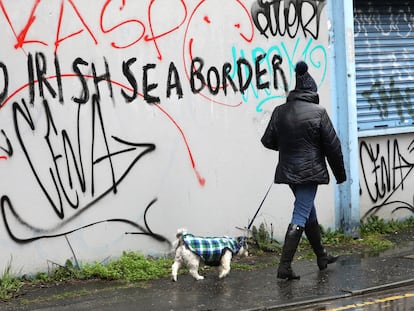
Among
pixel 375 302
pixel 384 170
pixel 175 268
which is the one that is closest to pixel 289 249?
pixel 375 302

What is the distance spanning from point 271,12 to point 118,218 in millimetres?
3130

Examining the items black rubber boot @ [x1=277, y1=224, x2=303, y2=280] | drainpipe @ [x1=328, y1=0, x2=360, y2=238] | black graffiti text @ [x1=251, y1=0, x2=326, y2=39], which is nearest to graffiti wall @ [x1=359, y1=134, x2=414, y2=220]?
drainpipe @ [x1=328, y1=0, x2=360, y2=238]

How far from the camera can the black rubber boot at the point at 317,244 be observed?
7.77 m

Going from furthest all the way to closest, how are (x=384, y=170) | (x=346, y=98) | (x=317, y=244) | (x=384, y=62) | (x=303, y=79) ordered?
(x=384, y=62) < (x=384, y=170) < (x=346, y=98) < (x=317, y=244) < (x=303, y=79)

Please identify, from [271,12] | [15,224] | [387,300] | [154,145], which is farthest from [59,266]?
[271,12]

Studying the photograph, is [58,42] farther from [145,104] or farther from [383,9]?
[383,9]

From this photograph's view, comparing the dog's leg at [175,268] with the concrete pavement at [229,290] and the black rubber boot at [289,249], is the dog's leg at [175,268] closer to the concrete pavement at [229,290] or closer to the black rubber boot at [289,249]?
the concrete pavement at [229,290]

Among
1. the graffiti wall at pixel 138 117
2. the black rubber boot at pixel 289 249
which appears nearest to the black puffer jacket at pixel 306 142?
the black rubber boot at pixel 289 249

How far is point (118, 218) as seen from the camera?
8102 millimetres

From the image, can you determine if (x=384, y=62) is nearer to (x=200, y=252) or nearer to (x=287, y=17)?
(x=287, y=17)

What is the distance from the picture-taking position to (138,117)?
8.20m

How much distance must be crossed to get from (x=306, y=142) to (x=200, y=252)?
1462 millimetres

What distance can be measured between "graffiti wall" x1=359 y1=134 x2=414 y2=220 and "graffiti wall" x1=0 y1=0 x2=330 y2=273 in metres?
1.22

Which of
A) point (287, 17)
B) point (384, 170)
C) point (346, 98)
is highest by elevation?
point (287, 17)
